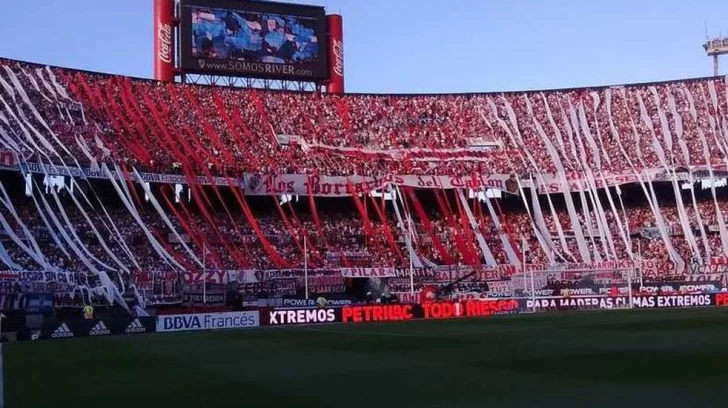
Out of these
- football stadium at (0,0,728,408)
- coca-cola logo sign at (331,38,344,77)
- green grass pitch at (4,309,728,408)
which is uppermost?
coca-cola logo sign at (331,38,344,77)

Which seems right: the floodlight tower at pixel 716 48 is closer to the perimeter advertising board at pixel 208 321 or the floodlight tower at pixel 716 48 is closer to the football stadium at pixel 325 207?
the football stadium at pixel 325 207

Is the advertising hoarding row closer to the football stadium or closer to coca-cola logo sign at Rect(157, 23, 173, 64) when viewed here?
the football stadium

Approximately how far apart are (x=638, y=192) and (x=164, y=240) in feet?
131

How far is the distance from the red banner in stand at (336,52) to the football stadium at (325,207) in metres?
0.18

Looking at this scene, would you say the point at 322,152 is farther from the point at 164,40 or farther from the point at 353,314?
the point at 353,314

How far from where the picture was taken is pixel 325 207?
69.3 m

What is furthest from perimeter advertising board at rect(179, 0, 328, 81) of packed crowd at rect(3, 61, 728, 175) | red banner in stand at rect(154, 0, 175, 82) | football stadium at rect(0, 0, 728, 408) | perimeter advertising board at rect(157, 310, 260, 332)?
perimeter advertising board at rect(157, 310, 260, 332)

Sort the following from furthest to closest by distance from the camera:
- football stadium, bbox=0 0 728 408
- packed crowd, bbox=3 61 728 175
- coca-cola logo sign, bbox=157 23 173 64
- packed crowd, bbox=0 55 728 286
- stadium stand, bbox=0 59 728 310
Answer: coca-cola logo sign, bbox=157 23 173 64
packed crowd, bbox=3 61 728 175
packed crowd, bbox=0 55 728 286
stadium stand, bbox=0 59 728 310
football stadium, bbox=0 0 728 408

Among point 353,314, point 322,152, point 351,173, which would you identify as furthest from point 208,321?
point 322,152

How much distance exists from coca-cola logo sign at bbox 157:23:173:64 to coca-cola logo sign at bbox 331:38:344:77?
14254 mm

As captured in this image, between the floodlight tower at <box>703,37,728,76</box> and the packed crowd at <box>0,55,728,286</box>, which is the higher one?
the floodlight tower at <box>703,37,728,76</box>

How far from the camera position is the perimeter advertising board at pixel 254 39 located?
70438 millimetres

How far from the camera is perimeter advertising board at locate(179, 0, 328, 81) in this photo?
2773 inches

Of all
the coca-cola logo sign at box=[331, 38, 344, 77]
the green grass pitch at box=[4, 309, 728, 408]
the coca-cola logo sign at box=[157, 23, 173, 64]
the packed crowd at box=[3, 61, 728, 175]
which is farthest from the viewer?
the coca-cola logo sign at box=[331, 38, 344, 77]
